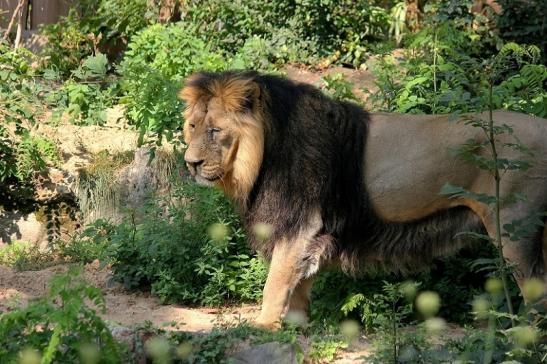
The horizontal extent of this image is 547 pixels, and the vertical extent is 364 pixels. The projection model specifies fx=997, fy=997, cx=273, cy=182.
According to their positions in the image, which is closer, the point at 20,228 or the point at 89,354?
the point at 89,354

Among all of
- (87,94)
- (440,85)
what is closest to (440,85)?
(440,85)

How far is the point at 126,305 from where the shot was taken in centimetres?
733

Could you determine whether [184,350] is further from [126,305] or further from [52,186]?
[52,186]

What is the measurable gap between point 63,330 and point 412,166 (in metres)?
2.97

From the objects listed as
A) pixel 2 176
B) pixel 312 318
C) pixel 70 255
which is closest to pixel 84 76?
pixel 2 176

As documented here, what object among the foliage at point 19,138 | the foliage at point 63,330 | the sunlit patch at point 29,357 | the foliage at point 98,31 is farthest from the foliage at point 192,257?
the foliage at point 98,31

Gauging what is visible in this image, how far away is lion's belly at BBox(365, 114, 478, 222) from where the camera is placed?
242 inches

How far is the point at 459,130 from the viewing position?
616 centimetres

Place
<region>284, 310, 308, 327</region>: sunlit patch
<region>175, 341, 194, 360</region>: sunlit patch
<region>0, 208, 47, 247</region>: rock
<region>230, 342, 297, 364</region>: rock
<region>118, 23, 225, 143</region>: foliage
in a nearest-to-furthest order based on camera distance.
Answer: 1. <region>175, 341, 194, 360</region>: sunlit patch
2. <region>230, 342, 297, 364</region>: rock
3. <region>284, 310, 308, 327</region>: sunlit patch
4. <region>118, 23, 225, 143</region>: foliage
5. <region>0, 208, 47, 247</region>: rock

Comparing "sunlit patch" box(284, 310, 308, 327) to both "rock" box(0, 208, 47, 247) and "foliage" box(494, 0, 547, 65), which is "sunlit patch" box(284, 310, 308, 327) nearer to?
"rock" box(0, 208, 47, 247)

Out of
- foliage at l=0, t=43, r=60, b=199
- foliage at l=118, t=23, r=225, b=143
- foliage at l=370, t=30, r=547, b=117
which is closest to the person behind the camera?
foliage at l=370, t=30, r=547, b=117

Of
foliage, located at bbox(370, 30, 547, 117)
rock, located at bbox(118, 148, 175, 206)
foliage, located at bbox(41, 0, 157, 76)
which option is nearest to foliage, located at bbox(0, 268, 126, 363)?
foliage, located at bbox(370, 30, 547, 117)

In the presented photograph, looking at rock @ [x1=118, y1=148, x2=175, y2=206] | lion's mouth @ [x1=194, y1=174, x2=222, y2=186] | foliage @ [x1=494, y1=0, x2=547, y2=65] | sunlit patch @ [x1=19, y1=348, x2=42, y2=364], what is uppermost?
foliage @ [x1=494, y1=0, x2=547, y2=65]

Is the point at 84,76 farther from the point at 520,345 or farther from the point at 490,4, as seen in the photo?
the point at 520,345
